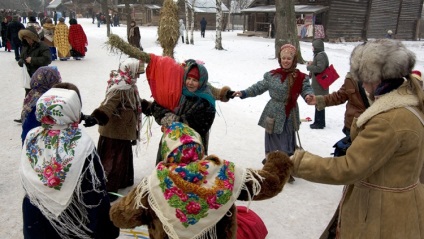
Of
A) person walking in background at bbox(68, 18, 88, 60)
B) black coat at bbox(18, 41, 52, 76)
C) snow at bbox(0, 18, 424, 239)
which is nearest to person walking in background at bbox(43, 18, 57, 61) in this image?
person walking in background at bbox(68, 18, 88, 60)

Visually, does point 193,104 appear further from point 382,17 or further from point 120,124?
point 382,17

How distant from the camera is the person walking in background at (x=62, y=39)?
13719mm

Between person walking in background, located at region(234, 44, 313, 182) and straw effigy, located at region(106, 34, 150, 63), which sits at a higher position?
straw effigy, located at region(106, 34, 150, 63)

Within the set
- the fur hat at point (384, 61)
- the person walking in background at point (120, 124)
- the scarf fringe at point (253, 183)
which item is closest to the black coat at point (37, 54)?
the person walking in background at point (120, 124)

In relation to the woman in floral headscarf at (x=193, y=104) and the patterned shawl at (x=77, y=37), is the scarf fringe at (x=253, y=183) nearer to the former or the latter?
the woman in floral headscarf at (x=193, y=104)

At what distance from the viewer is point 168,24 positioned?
347cm

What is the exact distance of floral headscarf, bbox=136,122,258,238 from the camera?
1915mm

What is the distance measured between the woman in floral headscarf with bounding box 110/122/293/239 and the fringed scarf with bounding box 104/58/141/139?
1.91 metres

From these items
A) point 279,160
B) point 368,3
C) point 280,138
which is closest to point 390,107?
point 279,160

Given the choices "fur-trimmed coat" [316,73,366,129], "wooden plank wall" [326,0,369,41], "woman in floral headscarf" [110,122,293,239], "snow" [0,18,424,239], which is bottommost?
"snow" [0,18,424,239]

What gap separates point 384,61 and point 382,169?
1.97 feet

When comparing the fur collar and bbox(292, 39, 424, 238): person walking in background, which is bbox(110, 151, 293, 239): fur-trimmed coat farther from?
the fur collar

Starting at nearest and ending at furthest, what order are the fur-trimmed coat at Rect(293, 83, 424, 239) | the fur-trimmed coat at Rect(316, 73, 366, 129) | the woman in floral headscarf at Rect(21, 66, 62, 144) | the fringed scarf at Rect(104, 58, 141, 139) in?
the fur-trimmed coat at Rect(293, 83, 424, 239), the woman in floral headscarf at Rect(21, 66, 62, 144), the fringed scarf at Rect(104, 58, 141, 139), the fur-trimmed coat at Rect(316, 73, 366, 129)

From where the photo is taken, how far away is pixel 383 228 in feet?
6.63
